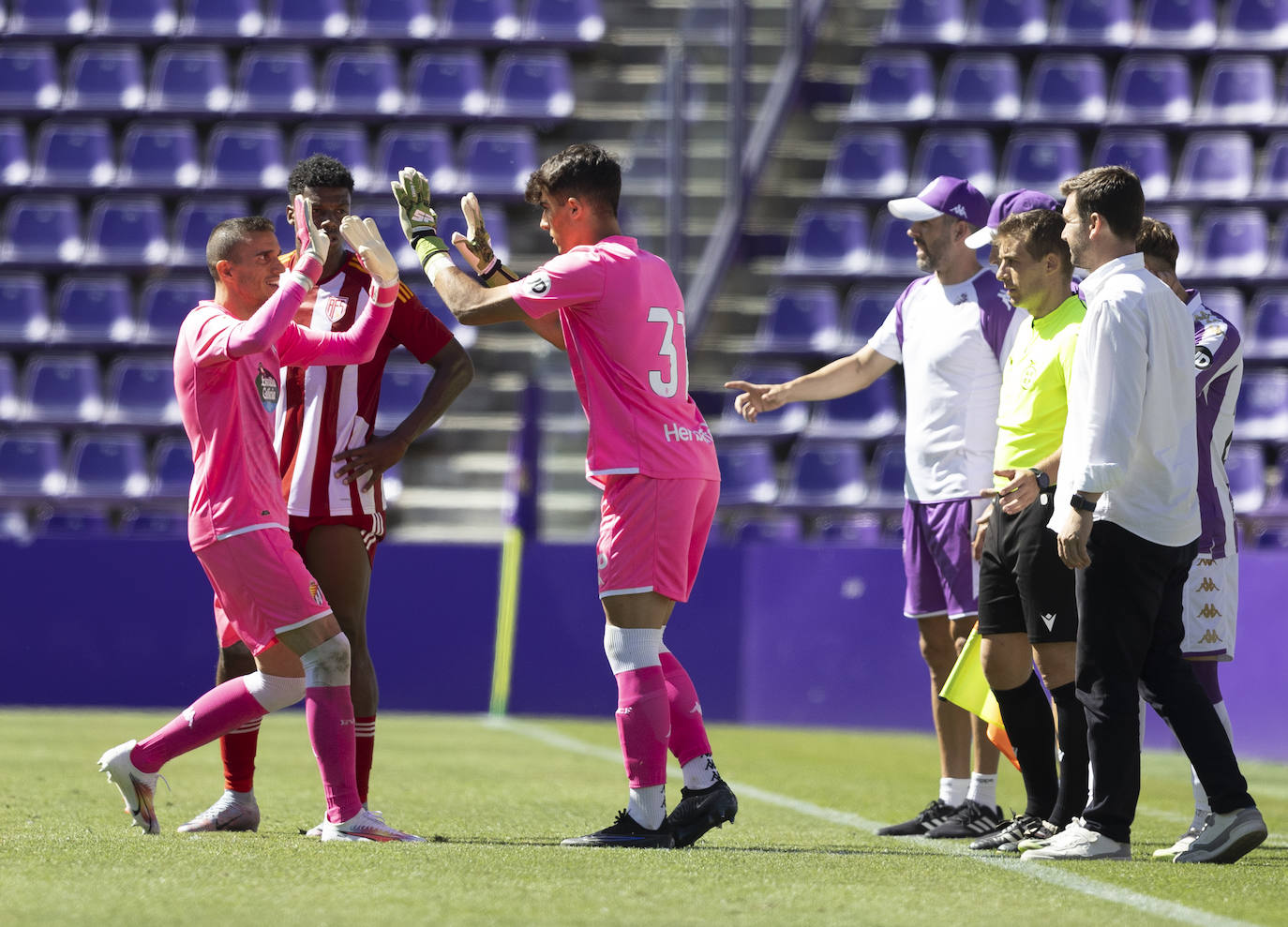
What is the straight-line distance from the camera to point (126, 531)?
13.2 metres

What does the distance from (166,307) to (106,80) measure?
2979mm

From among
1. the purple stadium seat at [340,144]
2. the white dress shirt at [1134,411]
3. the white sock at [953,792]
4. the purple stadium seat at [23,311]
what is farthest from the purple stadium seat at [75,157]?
the white dress shirt at [1134,411]

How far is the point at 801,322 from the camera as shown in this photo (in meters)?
14.8

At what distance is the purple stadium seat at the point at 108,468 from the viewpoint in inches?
560

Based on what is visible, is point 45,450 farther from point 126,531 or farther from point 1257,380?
point 1257,380

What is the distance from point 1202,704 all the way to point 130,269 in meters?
12.5

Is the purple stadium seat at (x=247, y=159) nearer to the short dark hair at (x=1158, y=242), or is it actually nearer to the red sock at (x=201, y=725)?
the short dark hair at (x=1158, y=242)

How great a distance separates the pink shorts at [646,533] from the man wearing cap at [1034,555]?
3.20 ft

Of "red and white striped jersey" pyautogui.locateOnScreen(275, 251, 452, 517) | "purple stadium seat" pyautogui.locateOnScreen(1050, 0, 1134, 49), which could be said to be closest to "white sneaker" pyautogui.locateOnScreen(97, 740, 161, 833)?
"red and white striped jersey" pyautogui.locateOnScreen(275, 251, 452, 517)

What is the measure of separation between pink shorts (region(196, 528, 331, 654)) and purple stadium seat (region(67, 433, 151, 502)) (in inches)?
366

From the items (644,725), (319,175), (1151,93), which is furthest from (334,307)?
(1151,93)

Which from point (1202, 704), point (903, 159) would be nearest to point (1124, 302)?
point (1202, 704)

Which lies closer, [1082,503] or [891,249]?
[1082,503]

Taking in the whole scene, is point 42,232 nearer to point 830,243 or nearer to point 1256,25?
point 830,243
